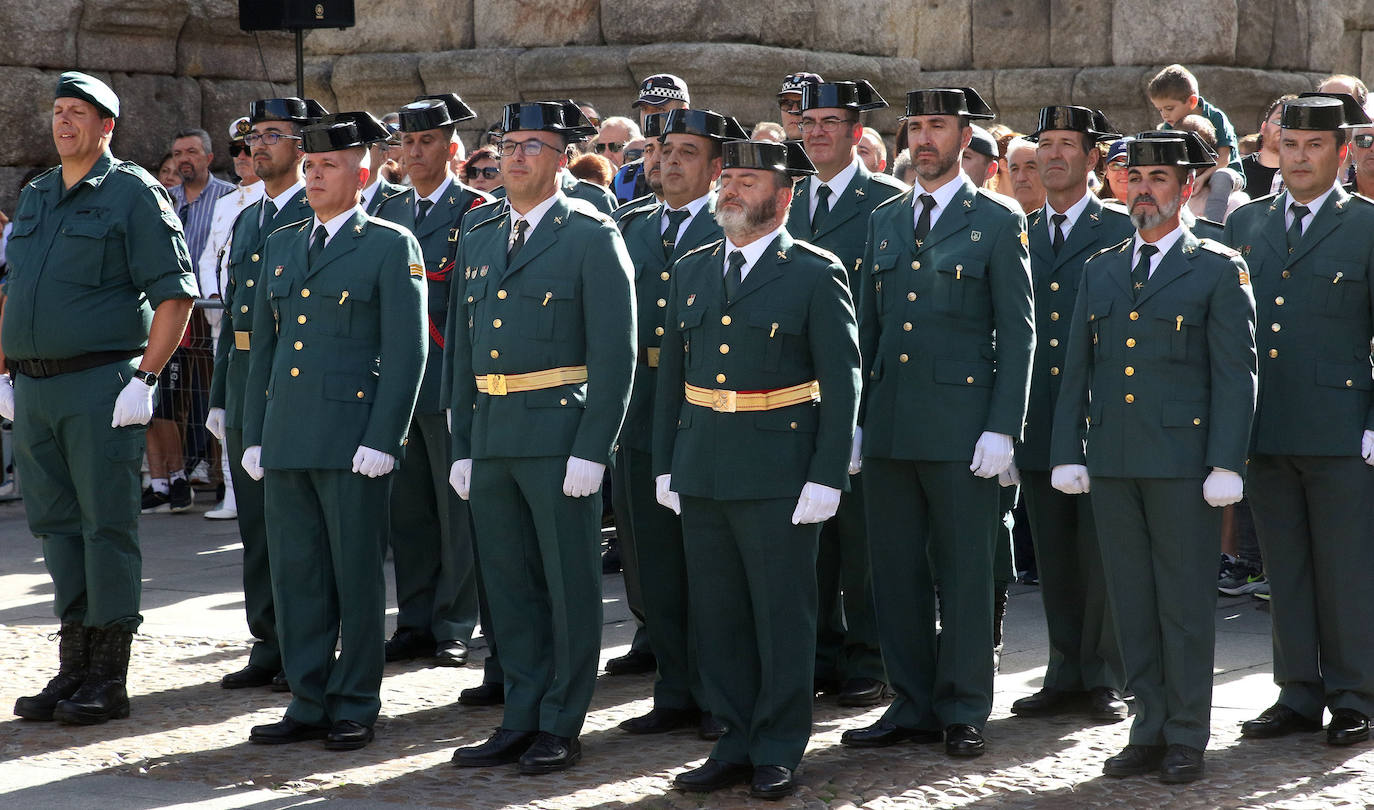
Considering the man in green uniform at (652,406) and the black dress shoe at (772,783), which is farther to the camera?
the man in green uniform at (652,406)

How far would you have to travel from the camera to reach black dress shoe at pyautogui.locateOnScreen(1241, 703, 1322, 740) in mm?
5953

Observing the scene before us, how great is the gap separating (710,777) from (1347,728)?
205 cm

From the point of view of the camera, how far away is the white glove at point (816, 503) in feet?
17.3

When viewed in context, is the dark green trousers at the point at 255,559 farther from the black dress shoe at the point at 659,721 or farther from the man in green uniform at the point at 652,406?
the black dress shoe at the point at 659,721

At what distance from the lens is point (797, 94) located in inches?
303

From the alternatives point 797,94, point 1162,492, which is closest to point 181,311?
point 797,94

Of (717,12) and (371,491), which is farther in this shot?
(717,12)

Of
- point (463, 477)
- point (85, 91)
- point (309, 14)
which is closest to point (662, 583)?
point (463, 477)

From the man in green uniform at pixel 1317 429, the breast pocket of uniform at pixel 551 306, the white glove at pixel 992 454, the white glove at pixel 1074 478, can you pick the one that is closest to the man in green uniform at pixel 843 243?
the white glove at pixel 992 454

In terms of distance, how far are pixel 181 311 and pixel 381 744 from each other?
5.59ft

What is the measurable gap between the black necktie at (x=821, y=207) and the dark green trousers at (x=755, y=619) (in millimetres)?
1550

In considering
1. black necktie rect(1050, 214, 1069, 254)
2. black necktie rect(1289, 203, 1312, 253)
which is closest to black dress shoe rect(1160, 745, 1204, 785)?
black necktie rect(1289, 203, 1312, 253)

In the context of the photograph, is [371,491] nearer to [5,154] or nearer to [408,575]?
[408,575]

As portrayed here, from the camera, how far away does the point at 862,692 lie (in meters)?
6.47
